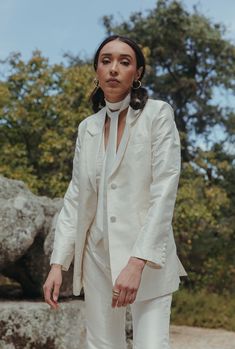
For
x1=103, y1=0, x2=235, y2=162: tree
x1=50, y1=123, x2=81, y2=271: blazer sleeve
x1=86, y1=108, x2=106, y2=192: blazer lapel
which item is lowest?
x1=50, y1=123, x2=81, y2=271: blazer sleeve

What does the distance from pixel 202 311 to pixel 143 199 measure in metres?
7.16

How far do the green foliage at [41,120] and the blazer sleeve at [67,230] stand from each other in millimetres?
7444

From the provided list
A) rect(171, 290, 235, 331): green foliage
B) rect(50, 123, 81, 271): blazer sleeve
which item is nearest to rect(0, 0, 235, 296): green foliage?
rect(171, 290, 235, 331): green foliage

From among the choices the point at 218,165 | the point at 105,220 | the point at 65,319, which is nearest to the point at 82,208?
the point at 105,220

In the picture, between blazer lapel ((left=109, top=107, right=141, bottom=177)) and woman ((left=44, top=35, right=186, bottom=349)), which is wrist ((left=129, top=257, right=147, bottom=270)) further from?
blazer lapel ((left=109, top=107, right=141, bottom=177))

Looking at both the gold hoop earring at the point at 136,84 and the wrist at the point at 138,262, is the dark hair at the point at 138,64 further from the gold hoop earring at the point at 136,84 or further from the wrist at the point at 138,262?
the wrist at the point at 138,262

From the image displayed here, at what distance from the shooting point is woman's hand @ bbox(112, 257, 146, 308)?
210 centimetres

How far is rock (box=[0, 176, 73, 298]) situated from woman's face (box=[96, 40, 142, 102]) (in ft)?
9.34

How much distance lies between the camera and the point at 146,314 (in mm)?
2230

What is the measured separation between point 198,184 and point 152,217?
370 inches

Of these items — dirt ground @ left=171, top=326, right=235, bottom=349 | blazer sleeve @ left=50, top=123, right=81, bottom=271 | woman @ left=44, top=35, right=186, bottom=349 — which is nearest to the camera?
→ woman @ left=44, top=35, right=186, bottom=349

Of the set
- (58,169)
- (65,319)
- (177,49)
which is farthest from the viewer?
(177,49)

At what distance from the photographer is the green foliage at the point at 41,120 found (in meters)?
10.3

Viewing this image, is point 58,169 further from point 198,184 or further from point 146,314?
point 146,314
